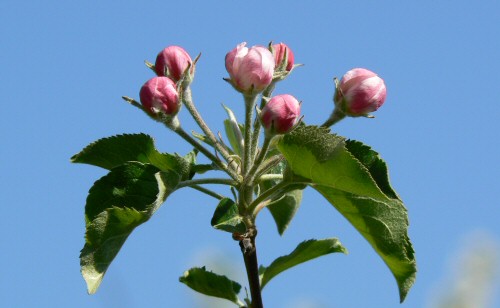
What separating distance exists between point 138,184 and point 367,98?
68 centimetres

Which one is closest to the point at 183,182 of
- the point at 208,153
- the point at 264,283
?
the point at 208,153

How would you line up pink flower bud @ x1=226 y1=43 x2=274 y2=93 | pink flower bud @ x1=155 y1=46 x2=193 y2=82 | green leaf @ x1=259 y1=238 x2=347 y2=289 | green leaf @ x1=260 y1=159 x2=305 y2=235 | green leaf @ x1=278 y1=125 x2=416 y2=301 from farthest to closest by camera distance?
green leaf @ x1=260 y1=159 x2=305 y2=235 < green leaf @ x1=259 y1=238 x2=347 y2=289 < pink flower bud @ x1=155 y1=46 x2=193 y2=82 < pink flower bud @ x1=226 y1=43 x2=274 y2=93 < green leaf @ x1=278 y1=125 x2=416 y2=301

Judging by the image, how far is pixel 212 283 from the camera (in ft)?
8.57

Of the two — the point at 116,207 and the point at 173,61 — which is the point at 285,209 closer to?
the point at 173,61

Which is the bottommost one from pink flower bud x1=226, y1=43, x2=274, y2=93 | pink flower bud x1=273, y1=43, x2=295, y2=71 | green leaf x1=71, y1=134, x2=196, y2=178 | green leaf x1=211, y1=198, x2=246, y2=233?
green leaf x1=211, y1=198, x2=246, y2=233

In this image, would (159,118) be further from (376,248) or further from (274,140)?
(376,248)

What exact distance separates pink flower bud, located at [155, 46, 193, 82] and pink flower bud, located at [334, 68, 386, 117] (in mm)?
444

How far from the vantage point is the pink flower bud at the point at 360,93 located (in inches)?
96.3

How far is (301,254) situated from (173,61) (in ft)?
2.24

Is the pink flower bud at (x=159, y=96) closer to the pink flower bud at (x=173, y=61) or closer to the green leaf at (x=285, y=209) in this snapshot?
the pink flower bud at (x=173, y=61)

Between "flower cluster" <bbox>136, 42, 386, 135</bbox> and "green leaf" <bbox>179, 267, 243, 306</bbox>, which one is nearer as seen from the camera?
"flower cluster" <bbox>136, 42, 386, 135</bbox>

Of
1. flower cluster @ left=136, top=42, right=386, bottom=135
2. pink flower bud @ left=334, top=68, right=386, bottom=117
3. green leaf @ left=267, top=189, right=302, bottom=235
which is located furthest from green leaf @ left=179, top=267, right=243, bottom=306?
pink flower bud @ left=334, top=68, right=386, bottom=117

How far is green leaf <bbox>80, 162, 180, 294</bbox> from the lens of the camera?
2279mm

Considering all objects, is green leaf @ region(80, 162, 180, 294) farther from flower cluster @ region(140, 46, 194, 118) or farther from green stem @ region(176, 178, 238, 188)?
flower cluster @ region(140, 46, 194, 118)
